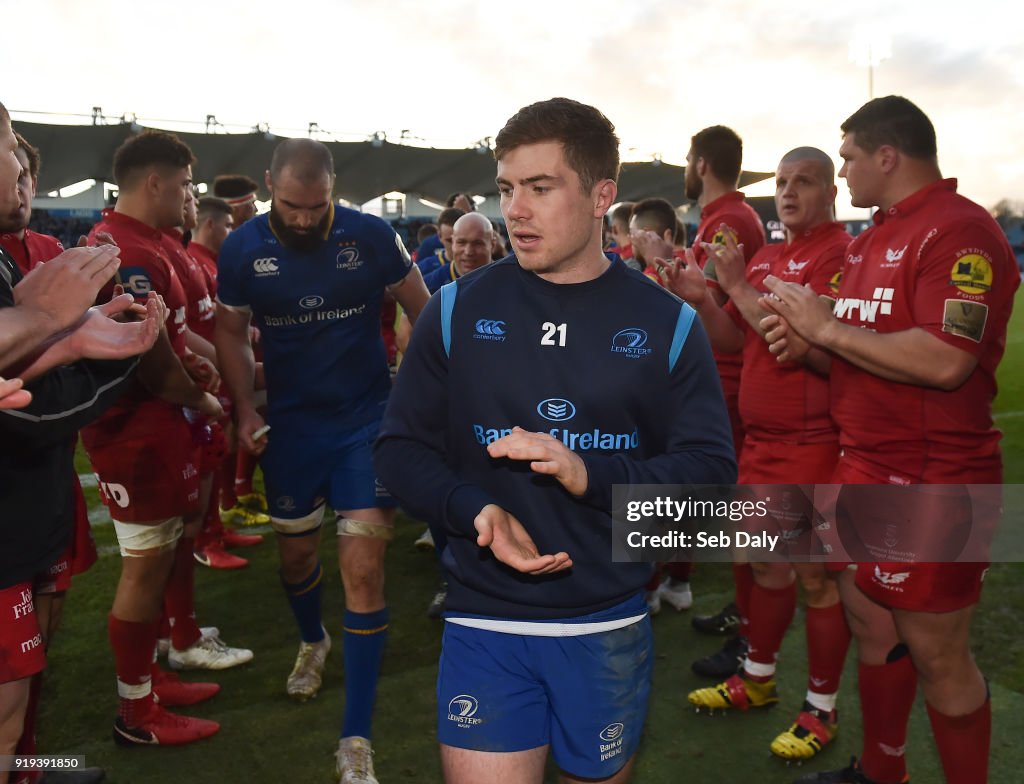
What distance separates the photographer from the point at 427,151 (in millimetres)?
40844

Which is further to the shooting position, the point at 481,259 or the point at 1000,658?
the point at 481,259

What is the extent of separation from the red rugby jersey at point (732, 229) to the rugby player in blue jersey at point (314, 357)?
69.3 inches

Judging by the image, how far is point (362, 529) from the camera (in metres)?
Answer: 3.49

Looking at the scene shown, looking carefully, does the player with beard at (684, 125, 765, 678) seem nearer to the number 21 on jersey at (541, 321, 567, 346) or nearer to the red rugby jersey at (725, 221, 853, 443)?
the red rugby jersey at (725, 221, 853, 443)

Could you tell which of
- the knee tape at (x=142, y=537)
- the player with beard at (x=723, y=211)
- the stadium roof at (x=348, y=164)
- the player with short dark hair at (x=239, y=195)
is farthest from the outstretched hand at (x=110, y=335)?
the stadium roof at (x=348, y=164)

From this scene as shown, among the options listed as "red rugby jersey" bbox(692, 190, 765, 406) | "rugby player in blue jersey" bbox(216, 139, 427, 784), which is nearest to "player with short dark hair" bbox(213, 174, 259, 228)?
"rugby player in blue jersey" bbox(216, 139, 427, 784)

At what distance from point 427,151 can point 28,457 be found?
40600mm

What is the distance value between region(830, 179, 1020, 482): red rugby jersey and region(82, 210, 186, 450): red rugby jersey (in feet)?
9.22

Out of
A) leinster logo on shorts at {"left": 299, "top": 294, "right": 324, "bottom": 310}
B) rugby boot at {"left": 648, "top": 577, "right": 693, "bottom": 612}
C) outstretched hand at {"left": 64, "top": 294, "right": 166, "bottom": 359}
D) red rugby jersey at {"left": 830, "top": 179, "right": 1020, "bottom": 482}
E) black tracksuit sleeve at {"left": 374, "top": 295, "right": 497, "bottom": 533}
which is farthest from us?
rugby boot at {"left": 648, "top": 577, "right": 693, "bottom": 612}

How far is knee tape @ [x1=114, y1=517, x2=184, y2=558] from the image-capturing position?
3.54 meters

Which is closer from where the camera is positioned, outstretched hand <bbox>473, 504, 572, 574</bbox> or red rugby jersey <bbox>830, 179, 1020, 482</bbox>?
outstretched hand <bbox>473, 504, 572, 574</bbox>

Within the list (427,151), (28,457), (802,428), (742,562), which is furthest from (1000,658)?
(427,151)

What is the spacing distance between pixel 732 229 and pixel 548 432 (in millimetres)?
2986

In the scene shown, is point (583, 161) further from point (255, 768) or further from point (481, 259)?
point (481, 259)
